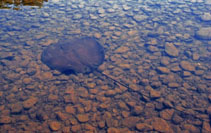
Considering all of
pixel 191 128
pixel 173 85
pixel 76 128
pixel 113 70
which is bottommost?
pixel 76 128

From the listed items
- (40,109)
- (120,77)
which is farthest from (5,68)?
(120,77)

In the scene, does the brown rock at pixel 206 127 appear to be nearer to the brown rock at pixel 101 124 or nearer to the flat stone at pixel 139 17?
the brown rock at pixel 101 124

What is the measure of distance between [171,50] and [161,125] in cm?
241

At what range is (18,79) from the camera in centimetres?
419

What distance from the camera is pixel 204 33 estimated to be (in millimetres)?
5367

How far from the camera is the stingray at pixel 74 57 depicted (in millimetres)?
4121

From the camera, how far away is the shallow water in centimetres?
342

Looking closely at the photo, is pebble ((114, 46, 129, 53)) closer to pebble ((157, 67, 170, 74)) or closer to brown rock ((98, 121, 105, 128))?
pebble ((157, 67, 170, 74))

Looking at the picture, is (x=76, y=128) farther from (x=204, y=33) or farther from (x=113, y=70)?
(x=204, y=33)

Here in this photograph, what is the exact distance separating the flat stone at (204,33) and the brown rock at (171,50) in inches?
40.0

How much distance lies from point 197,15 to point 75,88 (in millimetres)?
5227

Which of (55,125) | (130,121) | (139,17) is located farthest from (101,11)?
(55,125)

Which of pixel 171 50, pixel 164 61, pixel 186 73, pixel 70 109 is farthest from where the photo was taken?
pixel 171 50

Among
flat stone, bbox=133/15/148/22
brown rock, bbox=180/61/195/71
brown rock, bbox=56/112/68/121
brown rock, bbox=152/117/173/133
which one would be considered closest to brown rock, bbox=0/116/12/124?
brown rock, bbox=56/112/68/121
